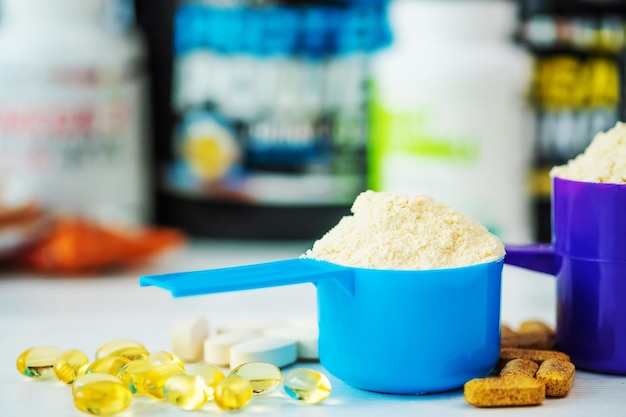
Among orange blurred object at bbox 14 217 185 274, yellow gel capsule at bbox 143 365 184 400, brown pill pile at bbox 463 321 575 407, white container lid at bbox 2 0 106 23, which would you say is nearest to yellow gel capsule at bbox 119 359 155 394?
yellow gel capsule at bbox 143 365 184 400

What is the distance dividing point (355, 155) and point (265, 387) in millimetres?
447

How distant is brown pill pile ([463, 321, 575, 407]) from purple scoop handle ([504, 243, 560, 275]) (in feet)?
0.13

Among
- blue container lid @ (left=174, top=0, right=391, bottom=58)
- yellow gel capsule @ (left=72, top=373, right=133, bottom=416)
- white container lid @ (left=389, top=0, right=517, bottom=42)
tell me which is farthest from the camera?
blue container lid @ (left=174, top=0, right=391, bottom=58)

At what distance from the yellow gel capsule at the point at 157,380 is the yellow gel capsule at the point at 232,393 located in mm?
25

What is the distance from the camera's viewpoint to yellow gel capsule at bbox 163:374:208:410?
39 cm

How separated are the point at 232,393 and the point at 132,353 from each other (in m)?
0.08

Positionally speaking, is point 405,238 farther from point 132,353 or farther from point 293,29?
point 293,29

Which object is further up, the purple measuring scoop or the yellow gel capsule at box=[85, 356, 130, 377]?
the purple measuring scoop

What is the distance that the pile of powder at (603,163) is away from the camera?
1.39 feet

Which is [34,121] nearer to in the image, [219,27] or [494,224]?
[219,27]

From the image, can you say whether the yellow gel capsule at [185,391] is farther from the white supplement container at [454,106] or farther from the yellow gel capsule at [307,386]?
the white supplement container at [454,106]

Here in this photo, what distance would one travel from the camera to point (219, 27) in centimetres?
83

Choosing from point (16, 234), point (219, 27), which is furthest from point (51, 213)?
point (219, 27)

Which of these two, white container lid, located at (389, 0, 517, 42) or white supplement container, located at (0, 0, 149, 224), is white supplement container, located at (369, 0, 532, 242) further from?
white supplement container, located at (0, 0, 149, 224)
